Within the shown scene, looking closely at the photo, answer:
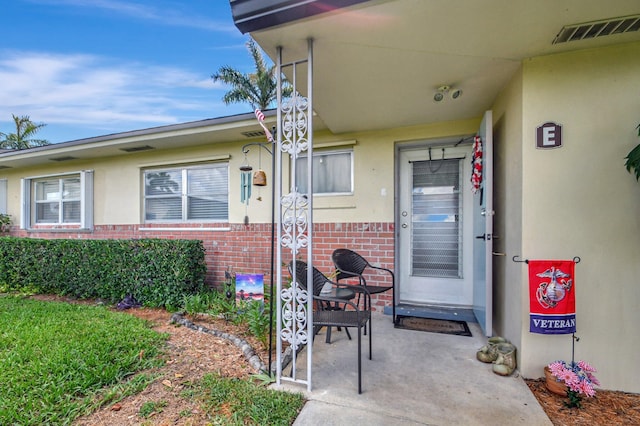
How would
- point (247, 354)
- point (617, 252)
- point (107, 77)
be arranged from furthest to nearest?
point (107, 77), point (247, 354), point (617, 252)

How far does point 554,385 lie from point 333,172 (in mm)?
3283

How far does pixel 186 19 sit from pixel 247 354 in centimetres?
742

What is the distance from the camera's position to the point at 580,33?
1.95m

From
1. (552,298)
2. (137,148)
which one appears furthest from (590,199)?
(137,148)

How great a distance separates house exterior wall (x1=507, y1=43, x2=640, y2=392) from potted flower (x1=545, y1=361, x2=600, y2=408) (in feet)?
0.46

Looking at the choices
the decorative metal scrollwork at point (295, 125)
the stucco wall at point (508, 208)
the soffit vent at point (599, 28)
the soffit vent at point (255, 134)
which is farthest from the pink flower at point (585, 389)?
the soffit vent at point (255, 134)

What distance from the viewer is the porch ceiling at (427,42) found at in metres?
1.71

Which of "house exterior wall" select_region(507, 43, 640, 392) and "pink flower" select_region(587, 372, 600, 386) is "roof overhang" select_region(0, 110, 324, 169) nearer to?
"house exterior wall" select_region(507, 43, 640, 392)

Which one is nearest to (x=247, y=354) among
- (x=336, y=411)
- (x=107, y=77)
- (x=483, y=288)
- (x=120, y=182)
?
(x=336, y=411)

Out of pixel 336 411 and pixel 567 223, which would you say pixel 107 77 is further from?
pixel 567 223

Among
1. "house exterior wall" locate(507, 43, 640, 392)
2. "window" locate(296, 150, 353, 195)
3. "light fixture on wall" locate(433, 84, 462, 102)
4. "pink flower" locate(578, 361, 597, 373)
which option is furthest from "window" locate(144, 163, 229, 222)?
"pink flower" locate(578, 361, 597, 373)

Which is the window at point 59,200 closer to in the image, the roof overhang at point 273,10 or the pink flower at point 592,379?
the roof overhang at point 273,10

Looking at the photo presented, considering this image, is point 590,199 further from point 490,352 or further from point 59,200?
point 59,200

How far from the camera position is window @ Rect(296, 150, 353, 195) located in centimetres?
421
